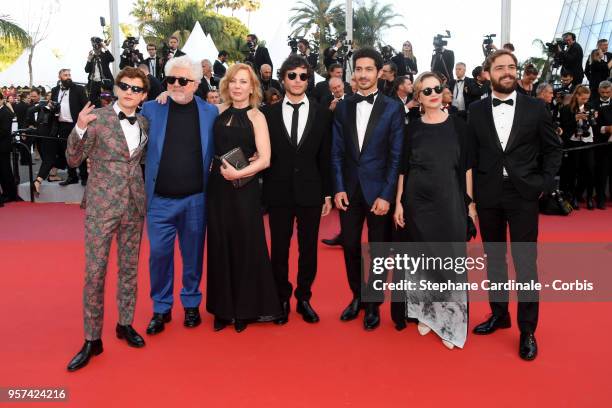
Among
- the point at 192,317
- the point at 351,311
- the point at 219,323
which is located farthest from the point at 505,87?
the point at 192,317

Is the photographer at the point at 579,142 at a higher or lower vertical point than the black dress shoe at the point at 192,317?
higher

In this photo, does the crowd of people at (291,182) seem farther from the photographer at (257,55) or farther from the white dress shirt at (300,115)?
the photographer at (257,55)

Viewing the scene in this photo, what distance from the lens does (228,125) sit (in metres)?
3.85

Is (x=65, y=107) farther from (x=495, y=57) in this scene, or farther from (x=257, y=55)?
(x=495, y=57)

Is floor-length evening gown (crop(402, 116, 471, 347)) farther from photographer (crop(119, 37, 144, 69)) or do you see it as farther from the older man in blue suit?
photographer (crop(119, 37, 144, 69))

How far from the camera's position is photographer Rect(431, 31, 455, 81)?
32.2ft

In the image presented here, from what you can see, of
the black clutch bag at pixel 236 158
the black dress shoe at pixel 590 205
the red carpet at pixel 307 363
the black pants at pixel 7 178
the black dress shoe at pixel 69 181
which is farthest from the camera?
the black dress shoe at pixel 69 181

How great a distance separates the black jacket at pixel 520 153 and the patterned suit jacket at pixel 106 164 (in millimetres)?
2114

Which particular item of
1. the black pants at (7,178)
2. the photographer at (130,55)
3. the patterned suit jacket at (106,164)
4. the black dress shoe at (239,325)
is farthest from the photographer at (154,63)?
the black dress shoe at (239,325)

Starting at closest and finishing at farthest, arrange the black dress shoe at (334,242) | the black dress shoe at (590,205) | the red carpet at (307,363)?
the red carpet at (307,363), the black dress shoe at (334,242), the black dress shoe at (590,205)

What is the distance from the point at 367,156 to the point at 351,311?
109 cm

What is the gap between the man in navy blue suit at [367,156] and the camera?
3840 millimetres

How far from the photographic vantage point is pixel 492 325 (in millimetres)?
3859

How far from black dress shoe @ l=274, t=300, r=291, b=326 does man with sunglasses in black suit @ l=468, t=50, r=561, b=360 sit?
1.45 meters
